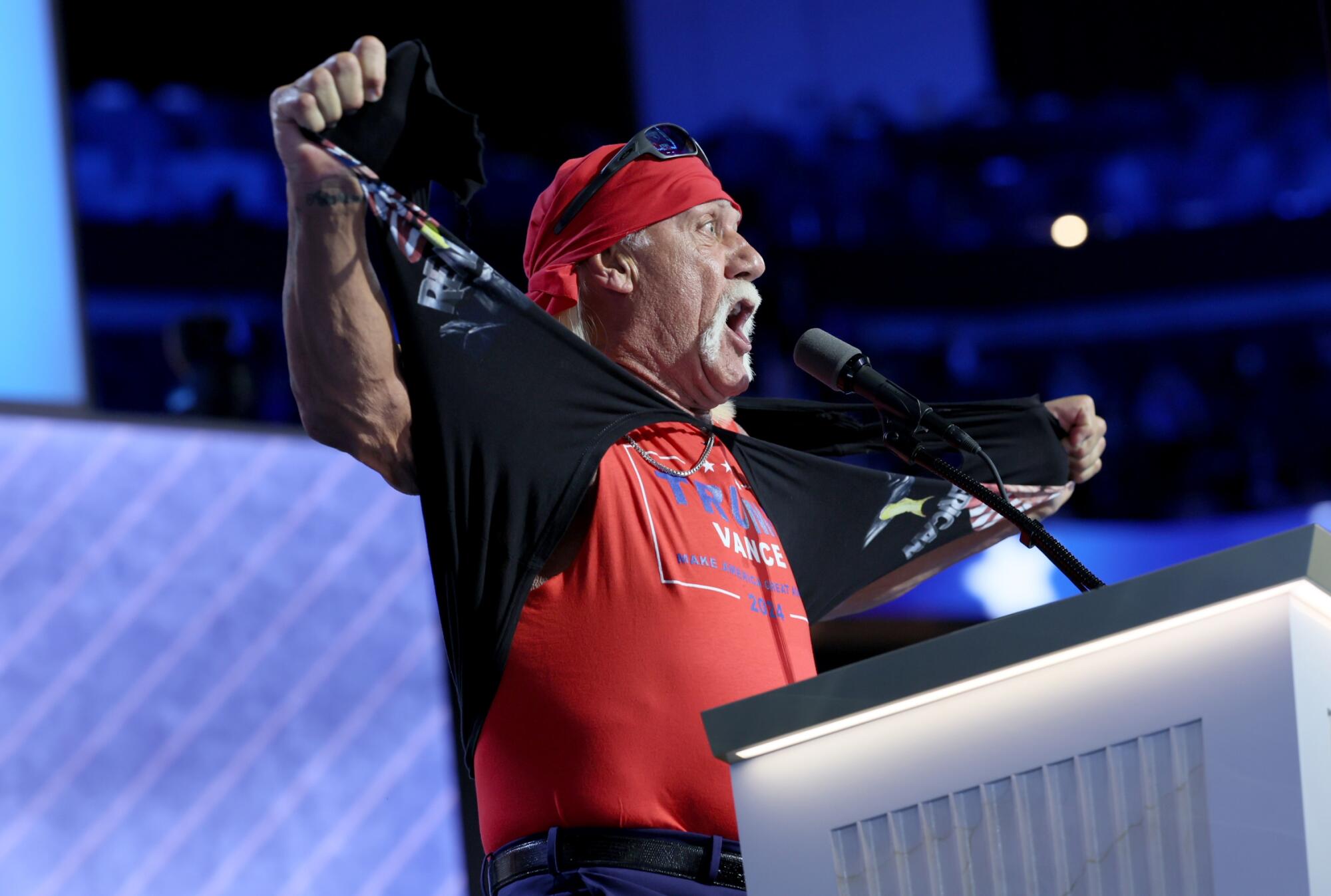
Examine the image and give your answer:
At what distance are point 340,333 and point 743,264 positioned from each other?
24.6 inches

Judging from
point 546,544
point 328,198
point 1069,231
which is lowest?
point 546,544

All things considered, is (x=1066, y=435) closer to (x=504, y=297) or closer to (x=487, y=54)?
(x=504, y=297)

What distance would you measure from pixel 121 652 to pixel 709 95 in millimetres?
1819

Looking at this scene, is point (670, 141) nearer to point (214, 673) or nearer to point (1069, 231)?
point (214, 673)

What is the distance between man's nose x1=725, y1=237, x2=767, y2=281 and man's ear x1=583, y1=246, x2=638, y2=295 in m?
0.12

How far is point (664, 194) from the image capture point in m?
1.93

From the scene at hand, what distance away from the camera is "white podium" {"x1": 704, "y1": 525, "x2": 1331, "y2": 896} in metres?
0.99

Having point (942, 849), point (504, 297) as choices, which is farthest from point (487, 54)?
point (942, 849)

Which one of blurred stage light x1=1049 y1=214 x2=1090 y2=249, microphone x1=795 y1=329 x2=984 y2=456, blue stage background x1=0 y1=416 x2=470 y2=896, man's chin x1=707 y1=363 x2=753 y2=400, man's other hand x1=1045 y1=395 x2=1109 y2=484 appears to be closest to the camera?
microphone x1=795 y1=329 x2=984 y2=456

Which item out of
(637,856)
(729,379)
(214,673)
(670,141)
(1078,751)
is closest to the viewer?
(1078,751)

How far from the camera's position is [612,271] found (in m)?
1.92

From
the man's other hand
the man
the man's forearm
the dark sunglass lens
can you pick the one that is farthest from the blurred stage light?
the man's forearm

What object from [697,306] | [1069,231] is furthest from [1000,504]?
[1069,231]

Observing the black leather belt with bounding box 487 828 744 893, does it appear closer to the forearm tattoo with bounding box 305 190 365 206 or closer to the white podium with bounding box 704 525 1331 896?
the white podium with bounding box 704 525 1331 896
